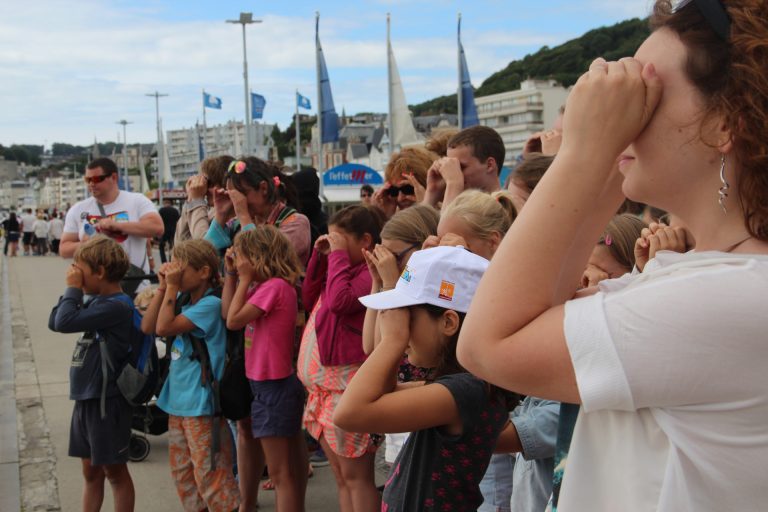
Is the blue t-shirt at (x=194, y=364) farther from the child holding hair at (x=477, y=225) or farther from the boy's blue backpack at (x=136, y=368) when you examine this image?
the child holding hair at (x=477, y=225)

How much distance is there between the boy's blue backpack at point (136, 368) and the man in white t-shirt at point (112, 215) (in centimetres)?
135

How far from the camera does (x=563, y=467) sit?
1.46m

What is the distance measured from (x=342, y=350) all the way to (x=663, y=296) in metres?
3.25

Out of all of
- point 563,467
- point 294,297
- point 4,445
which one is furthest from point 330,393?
point 4,445

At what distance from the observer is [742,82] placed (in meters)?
1.18

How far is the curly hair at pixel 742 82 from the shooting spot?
1.17 metres

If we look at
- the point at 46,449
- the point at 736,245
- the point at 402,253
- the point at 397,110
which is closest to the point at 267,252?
the point at 402,253

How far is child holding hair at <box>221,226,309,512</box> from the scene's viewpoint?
4.71 metres

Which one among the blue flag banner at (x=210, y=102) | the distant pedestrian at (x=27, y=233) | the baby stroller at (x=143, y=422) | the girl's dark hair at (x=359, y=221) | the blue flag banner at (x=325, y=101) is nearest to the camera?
the girl's dark hair at (x=359, y=221)

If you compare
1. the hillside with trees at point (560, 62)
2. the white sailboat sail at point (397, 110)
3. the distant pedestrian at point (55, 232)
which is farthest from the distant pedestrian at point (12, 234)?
the hillside with trees at point (560, 62)

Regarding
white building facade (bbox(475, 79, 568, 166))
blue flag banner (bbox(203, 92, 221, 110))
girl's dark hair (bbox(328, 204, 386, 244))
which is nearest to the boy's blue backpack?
girl's dark hair (bbox(328, 204, 386, 244))

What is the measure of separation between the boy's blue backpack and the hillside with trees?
10959 cm

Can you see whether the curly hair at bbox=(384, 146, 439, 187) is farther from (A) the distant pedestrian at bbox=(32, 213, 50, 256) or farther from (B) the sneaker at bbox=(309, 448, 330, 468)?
(A) the distant pedestrian at bbox=(32, 213, 50, 256)

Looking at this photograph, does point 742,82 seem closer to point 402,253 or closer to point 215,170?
point 402,253
